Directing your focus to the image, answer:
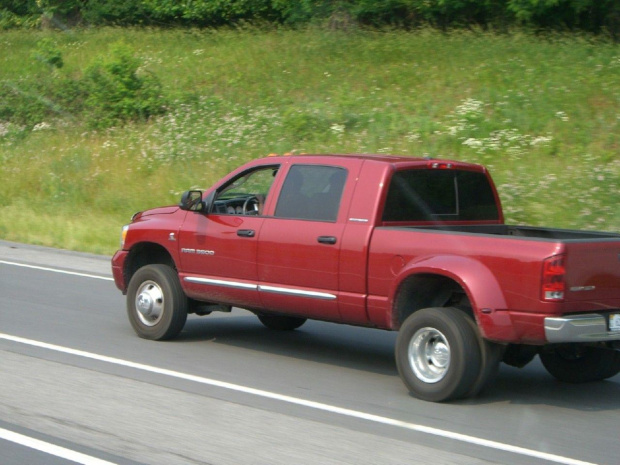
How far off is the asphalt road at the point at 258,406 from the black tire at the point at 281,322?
112 mm

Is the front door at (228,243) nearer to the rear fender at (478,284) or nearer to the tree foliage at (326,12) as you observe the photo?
the rear fender at (478,284)

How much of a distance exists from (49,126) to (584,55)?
16.2 m

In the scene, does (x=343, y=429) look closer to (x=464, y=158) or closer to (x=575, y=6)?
(x=464, y=158)

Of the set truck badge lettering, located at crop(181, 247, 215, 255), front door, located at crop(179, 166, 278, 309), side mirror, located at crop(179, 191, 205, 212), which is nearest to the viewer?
front door, located at crop(179, 166, 278, 309)

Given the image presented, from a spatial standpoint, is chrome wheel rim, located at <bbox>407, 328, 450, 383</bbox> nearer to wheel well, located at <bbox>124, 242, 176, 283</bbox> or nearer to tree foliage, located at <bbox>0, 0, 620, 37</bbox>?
wheel well, located at <bbox>124, 242, 176, 283</bbox>

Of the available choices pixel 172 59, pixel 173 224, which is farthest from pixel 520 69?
pixel 173 224

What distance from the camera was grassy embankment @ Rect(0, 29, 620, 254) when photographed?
1797 cm

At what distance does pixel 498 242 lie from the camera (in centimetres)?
698

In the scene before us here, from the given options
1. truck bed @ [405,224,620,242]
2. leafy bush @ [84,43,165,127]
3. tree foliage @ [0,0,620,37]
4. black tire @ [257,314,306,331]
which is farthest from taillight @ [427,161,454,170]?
tree foliage @ [0,0,620,37]

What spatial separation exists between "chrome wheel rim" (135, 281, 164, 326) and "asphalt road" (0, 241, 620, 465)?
255 millimetres

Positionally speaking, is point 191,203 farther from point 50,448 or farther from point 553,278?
point 553,278

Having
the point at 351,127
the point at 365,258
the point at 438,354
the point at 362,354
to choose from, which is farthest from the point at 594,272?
the point at 351,127

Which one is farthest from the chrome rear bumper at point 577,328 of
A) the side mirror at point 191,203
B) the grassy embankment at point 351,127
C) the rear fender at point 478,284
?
the grassy embankment at point 351,127

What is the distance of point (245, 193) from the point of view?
372 inches
